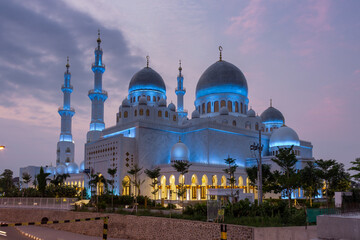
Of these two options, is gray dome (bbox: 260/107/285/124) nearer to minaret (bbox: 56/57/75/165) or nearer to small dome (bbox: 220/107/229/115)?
small dome (bbox: 220/107/229/115)

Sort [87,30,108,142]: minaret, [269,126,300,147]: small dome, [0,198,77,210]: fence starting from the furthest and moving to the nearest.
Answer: [87,30,108,142]: minaret, [269,126,300,147]: small dome, [0,198,77,210]: fence

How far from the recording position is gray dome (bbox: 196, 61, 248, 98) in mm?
48713

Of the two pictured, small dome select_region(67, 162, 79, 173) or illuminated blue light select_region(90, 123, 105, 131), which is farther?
small dome select_region(67, 162, 79, 173)

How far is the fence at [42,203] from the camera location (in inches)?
921

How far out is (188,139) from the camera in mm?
44406

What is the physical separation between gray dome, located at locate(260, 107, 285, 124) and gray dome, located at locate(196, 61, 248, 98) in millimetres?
10103

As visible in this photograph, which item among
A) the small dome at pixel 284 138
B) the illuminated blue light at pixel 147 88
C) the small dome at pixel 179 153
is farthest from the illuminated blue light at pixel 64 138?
the small dome at pixel 284 138

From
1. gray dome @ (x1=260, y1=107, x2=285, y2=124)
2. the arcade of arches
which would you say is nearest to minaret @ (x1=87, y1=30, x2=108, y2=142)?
the arcade of arches

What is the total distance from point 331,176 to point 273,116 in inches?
1068

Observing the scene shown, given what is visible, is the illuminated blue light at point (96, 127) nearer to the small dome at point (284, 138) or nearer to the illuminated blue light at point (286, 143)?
the small dome at point (284, 138)

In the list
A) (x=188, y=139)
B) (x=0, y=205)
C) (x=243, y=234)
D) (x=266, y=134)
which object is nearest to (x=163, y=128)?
(x=188, y=139)

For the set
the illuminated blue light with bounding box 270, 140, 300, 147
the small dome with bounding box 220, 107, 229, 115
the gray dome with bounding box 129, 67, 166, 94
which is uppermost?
the gray dome with bounding box 129, 67, 166, 94

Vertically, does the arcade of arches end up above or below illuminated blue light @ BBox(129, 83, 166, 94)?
below

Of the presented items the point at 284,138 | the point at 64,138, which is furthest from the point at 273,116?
the point at 64,138
